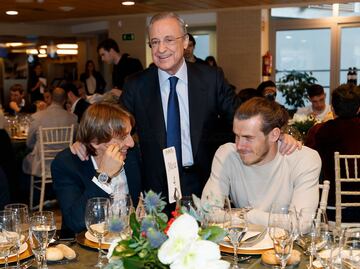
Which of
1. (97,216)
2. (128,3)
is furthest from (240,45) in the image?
(97,216)

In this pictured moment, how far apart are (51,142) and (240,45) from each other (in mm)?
5415

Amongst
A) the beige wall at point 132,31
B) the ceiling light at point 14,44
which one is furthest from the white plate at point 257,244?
the ceiling light at point 14,44

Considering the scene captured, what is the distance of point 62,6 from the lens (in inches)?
383

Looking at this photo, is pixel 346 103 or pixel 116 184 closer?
pixel 116 184

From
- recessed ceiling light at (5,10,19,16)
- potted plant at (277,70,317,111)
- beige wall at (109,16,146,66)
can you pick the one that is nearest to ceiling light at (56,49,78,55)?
beige wall at (109,16,146,66)

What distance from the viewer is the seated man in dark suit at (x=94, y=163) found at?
2500 mm

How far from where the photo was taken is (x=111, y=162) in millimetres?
2516

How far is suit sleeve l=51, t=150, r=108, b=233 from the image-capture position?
8.03ft

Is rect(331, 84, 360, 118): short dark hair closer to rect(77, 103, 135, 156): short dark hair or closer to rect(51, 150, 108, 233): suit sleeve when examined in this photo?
rect(77, 103, 135, 156): short dark hair

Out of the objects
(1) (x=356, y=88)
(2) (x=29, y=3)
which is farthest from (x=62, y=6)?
(1) (x=356, y=88)

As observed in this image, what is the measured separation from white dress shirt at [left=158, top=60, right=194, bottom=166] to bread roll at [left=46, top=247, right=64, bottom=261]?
4.14ft

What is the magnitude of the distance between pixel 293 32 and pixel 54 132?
6.20 meters

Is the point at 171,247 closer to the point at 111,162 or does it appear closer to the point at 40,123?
the point at 111,162

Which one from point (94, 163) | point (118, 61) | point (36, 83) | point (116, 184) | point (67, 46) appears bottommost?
point (116, 184)
